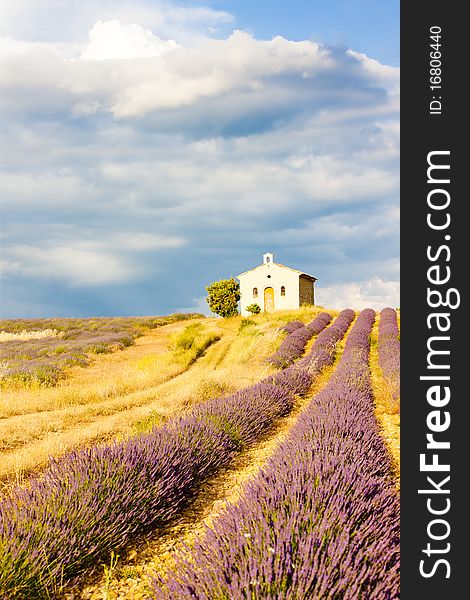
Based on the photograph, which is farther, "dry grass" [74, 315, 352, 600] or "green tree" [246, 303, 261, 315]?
"green tree" [246, 303, 261, 315]

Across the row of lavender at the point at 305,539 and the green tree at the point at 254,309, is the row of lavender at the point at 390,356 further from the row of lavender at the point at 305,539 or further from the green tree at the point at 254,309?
the green tree at the point at 254,309

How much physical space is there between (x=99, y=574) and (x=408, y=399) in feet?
9.25

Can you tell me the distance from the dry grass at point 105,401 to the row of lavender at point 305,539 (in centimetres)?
289

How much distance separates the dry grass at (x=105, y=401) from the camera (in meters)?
6.64

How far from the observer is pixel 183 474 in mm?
4656

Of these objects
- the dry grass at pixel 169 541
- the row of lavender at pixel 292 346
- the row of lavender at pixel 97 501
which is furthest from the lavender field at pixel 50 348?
the dry grass at pixel 169 541

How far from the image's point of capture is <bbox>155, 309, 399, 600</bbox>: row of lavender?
219 centimetres

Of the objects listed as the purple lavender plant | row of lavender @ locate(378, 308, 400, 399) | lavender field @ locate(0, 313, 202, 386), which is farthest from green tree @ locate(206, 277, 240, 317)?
row of lavender @ locate(378, 308, 400, 399)

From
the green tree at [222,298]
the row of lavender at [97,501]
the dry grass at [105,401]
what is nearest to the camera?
the row of lavender at [97,501]

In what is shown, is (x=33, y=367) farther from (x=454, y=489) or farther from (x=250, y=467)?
(x=454, y=489)

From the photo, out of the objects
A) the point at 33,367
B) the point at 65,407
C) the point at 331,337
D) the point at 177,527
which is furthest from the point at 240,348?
the point at 177,527

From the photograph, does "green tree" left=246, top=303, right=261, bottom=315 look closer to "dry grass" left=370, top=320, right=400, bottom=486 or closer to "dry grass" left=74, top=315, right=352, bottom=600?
"dry grass" left=370, top=320, right=400, bottom=486

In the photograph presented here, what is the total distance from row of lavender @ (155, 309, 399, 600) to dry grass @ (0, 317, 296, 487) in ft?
9.47

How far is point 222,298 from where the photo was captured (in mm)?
34062
